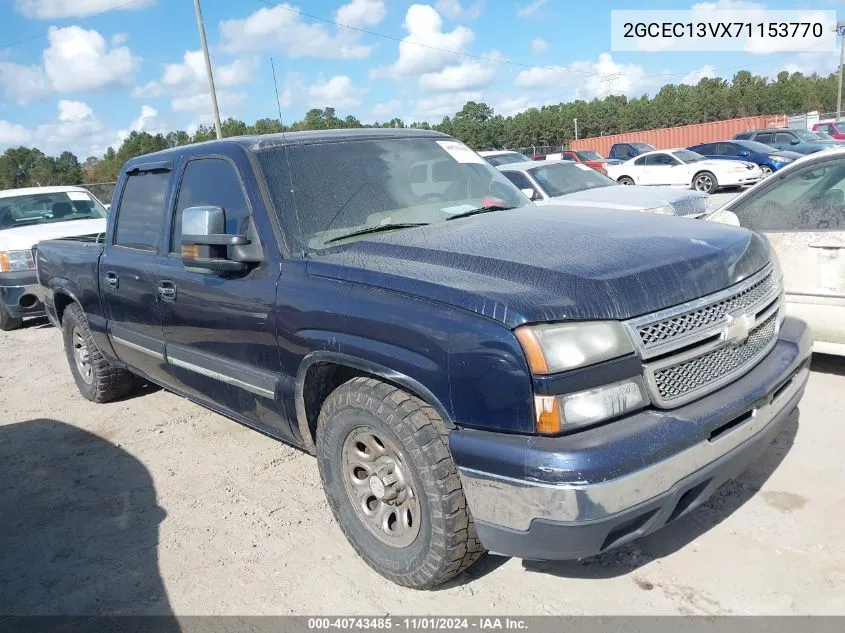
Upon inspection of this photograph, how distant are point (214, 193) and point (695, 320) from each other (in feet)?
8.15

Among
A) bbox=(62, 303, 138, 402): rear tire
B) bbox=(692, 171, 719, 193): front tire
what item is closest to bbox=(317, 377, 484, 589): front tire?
bbox=(62, 303, 138, 402): rear tire

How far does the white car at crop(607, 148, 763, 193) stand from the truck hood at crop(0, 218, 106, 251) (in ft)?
54.7

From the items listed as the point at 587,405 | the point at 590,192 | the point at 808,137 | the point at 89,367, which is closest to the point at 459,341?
the point at 587,405

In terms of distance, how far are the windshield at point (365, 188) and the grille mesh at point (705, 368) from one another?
148 centimetres

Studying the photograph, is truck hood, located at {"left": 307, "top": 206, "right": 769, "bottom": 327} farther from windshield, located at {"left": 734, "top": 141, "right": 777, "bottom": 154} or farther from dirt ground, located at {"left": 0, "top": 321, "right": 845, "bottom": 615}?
windshield, located at {"left": 734, "top": 141, "right": 777, "bottom": 154}

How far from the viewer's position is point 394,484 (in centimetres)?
276

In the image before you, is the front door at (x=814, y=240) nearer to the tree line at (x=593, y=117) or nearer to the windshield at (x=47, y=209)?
the windshield at (x=47, y=209)

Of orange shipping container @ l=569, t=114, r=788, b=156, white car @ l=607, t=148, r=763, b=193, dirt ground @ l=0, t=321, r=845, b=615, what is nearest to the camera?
dirt ground @ l=0, t=321, r=845, b=615

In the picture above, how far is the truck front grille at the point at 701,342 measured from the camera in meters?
2.37

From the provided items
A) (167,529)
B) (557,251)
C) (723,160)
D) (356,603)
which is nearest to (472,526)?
(356,603)

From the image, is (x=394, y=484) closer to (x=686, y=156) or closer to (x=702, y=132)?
(x=686, y=156)

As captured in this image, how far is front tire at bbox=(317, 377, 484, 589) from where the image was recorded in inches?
99.4

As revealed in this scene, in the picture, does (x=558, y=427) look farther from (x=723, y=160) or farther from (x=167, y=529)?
(x=723, y=160)

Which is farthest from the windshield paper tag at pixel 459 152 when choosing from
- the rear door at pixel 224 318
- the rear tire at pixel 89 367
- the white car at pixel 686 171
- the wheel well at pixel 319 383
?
the white car at pixel 686 171
